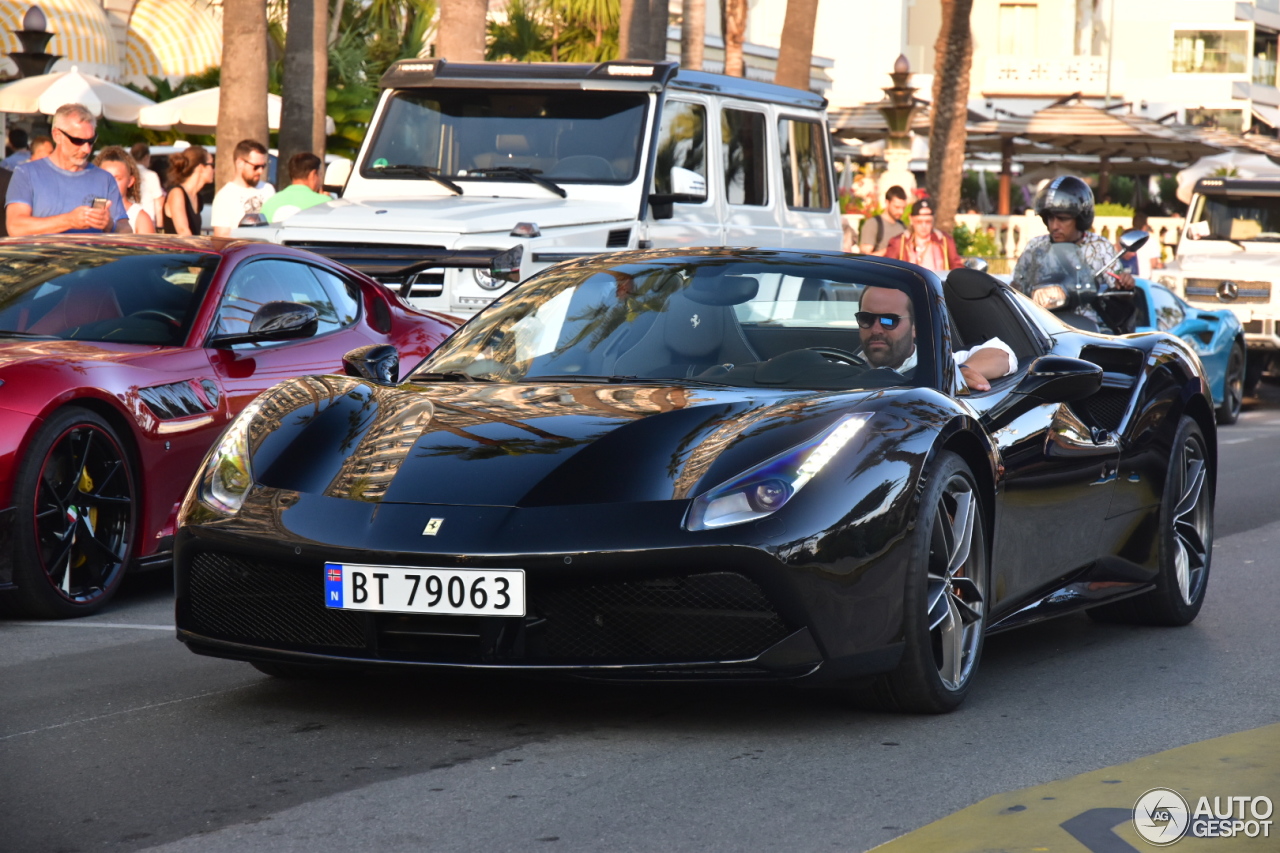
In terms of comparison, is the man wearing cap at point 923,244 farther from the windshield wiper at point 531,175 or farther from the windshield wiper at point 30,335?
the windshield wiper at point 30,335

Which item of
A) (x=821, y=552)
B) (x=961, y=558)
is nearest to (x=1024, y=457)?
(x=961, y=558)

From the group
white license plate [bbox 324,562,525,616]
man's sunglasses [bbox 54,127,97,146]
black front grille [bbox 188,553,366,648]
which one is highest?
man's sunglasses [bbox 54,127,97,146]

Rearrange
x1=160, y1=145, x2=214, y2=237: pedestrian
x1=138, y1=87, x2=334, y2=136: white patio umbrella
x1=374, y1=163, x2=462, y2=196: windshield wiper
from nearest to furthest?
x1=374, y1=163, x2=462, y2=196: windshield wiper < x1=160, y1=145, x2=214, y2=237: pedestrian < x1=138, y1=87, x2=334, y2=136: white patio umbrella

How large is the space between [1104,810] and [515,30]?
35459 mm

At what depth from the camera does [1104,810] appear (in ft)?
14.5

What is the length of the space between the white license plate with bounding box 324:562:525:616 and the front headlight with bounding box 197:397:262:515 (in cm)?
47

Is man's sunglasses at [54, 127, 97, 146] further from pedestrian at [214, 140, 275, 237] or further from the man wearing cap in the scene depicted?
the man wearing cap

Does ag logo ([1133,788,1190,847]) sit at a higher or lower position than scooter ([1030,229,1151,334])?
lower

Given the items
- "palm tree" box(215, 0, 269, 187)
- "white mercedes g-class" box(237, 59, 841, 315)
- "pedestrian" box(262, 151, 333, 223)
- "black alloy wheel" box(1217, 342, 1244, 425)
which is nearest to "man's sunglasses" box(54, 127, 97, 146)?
"white mercedes g-class" box(237, 59, 841, 315)

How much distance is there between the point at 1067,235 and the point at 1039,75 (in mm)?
59466

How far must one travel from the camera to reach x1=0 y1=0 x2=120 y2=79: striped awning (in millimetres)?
30484

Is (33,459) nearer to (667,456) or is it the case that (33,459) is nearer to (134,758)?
(134,758)

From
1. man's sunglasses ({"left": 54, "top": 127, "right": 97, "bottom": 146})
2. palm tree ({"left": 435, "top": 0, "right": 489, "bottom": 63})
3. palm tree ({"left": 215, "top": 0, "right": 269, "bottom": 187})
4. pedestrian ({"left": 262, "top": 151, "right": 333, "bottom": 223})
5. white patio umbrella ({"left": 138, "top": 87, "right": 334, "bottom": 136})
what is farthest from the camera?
white patio umbrella ({"left": 138, "top": 87, "right": 334, "bottom": 136})

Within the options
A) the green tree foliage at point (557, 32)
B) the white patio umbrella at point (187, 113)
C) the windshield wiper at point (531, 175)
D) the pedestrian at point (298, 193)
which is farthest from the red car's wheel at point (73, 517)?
the green tree foliage at point (557, 32)
